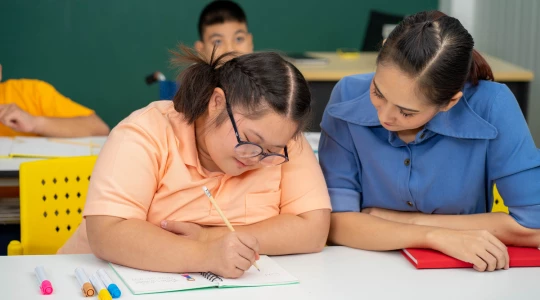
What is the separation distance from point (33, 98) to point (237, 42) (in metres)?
1.07

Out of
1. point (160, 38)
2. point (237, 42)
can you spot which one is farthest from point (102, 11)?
point (237, 42)

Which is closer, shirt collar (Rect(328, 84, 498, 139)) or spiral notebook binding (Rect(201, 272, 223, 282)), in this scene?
spiral notebook binding (Rect(201, 272, 223, 282))

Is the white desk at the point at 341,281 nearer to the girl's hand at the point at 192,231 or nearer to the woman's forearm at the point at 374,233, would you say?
the woman's forearm at the point at 374,233

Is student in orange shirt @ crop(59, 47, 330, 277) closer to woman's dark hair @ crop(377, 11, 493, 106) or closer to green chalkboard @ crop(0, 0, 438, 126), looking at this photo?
woman's dark hair @ crop(377, 11, 493, 106)

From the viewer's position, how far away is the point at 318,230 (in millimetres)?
1691

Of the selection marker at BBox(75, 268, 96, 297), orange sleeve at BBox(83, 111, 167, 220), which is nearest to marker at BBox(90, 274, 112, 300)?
marker at BBox(75, 268, 96, 297)

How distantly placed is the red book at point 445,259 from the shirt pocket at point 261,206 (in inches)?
12.1

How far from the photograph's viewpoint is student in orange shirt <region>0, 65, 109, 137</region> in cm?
299

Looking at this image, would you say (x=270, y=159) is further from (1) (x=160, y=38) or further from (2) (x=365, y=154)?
(1) (x=160, y=38)

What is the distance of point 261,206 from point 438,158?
434 millimetres

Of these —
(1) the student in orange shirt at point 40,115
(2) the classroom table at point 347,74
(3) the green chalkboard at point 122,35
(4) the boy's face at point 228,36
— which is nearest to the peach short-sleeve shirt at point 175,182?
(1) the student in orange shirt at point 40,115

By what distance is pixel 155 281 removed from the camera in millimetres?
1461

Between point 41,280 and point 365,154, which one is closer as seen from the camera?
point 41,280

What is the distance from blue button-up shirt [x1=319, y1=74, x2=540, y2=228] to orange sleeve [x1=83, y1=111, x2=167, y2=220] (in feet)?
1.53
